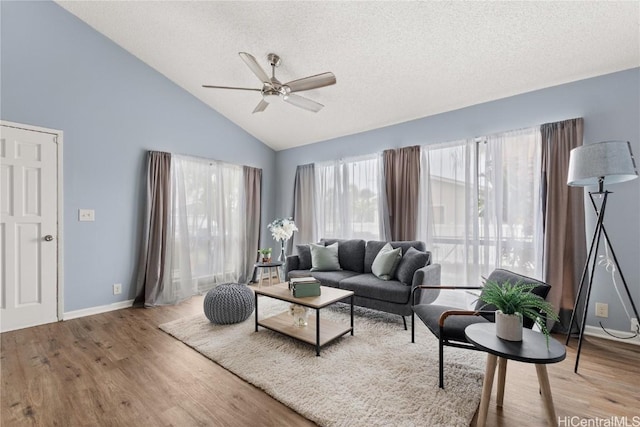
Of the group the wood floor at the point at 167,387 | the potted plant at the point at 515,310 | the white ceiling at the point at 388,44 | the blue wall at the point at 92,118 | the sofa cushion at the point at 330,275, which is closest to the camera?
the potted plant at the point at 515,310

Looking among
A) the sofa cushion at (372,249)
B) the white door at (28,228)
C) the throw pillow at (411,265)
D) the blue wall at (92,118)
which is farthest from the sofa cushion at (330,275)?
the white door at (28,228)

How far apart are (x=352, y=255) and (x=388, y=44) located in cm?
262

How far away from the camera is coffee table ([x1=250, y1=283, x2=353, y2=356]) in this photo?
96.0 inches

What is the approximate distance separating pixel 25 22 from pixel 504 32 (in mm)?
4921

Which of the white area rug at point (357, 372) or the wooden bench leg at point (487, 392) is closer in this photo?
the wooden bench leg at point (487, 392)

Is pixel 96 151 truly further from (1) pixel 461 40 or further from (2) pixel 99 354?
(1) pixel 461 40

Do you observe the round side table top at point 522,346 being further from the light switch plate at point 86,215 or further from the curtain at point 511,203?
the light switch plate at point 86,215

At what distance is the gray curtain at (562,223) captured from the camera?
282 cm

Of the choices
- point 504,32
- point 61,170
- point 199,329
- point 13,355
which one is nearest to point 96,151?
point 61,170

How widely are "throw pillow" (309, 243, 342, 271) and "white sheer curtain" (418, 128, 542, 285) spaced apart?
125cm

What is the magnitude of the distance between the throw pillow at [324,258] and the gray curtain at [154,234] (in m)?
2.14

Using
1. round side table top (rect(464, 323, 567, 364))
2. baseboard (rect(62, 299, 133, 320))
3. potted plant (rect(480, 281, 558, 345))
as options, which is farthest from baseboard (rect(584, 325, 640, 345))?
baseboard (rect(62, 299, 133, 320))

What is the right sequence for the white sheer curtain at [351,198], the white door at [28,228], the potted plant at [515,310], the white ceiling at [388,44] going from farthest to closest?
the white sheer curtain at [351,198], the white door at [28,228], the white ceiling at [388,44], the potted plant at [515,310]

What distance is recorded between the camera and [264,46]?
10.3ft
